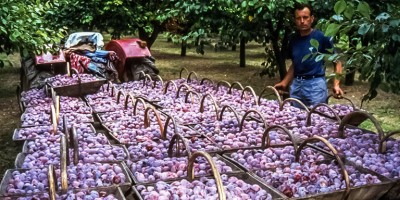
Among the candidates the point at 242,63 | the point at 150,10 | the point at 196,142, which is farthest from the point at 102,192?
the point at 242,63

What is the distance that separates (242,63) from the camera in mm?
16031

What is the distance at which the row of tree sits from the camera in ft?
Answer: 7.41

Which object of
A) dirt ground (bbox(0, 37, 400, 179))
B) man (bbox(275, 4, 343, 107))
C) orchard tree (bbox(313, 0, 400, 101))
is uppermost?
orchard tree (bbox(313, 0, 400, 101))

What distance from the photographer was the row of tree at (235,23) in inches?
88.9

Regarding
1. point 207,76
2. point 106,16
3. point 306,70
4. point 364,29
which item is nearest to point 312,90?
point 306,70

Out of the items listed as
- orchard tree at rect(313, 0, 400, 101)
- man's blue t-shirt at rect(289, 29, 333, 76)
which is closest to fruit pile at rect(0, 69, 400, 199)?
orchard tree at rect(313, 0, 400, 101)

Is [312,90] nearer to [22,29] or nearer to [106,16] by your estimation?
[22,29]

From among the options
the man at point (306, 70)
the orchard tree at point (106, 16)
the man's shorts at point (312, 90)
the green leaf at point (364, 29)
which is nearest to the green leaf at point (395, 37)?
the green leaf at point (364, 29)

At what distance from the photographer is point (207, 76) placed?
13977mm

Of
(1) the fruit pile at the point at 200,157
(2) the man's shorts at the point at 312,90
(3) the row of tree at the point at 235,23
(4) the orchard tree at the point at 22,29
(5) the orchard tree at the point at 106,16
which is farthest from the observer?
(5) the orchard tree at the point at 106,16

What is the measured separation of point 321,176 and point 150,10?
35.4 ft

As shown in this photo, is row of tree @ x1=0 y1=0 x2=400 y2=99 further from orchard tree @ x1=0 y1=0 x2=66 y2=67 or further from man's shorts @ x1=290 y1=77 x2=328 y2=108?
man's shorts @ x1=290 y1=77 x2=328 y2=108

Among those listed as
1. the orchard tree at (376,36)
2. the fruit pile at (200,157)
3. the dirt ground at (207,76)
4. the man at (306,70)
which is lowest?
the dirt ground at (207,76)

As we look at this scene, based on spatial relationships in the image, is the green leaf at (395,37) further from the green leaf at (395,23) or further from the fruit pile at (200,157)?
the fruit pile at (200,157)
